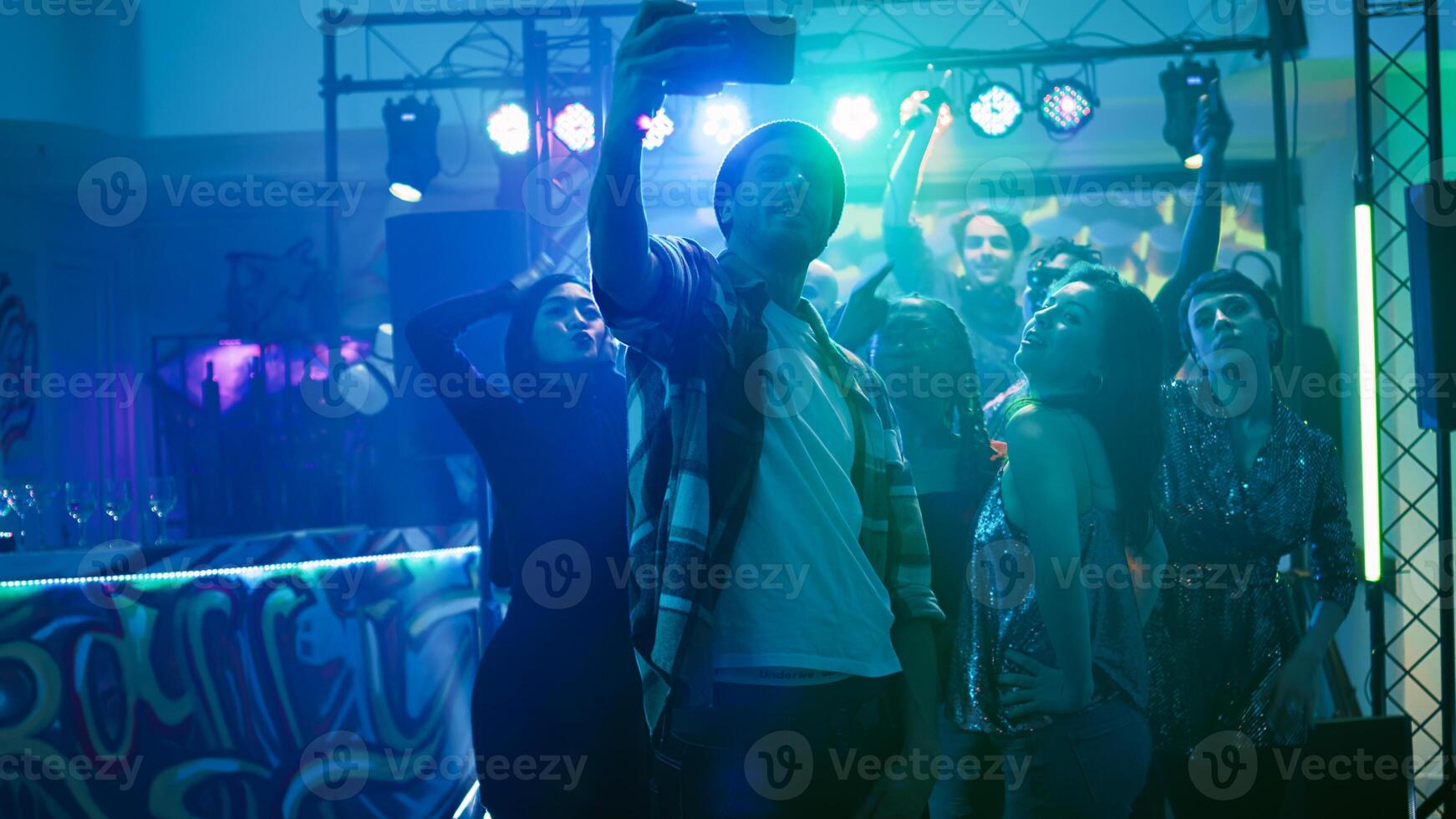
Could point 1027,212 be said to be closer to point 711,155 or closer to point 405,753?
point 711,155

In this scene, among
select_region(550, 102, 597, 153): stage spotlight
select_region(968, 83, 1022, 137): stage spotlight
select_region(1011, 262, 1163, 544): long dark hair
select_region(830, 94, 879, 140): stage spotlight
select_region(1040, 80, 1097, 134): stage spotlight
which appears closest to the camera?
select_region(1011, 262, 1163, 544): long dark hair

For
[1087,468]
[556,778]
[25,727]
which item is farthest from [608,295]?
[25,727]

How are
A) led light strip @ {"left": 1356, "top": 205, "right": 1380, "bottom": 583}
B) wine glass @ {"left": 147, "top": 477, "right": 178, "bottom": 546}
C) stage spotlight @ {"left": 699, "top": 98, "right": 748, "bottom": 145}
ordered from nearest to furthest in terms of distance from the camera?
led light strip @ {"left": 1356, "top": 205, "right": 1380, "bottom": 583} < wine glass @ {"left": 147, "top": 477, "right": 178, "bottom": 546} < stage spotlight @ {"left": 699, "top": 98, "right": 748, "bottom": 145}

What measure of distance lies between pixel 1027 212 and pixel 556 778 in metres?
5.19

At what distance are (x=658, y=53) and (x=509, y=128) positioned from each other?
15.2 ft

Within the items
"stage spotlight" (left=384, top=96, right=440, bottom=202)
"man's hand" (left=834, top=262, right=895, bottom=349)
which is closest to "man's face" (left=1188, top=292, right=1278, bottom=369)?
"man's hand" (left=834, top=262, right=895, bottom=349)

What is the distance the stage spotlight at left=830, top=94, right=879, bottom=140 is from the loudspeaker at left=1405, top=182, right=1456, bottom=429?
9.54 ft

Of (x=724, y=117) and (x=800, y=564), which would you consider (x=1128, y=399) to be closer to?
(x=800, y=564)

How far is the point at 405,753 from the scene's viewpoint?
3.20 m

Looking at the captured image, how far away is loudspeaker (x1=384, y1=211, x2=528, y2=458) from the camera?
3.82 meters

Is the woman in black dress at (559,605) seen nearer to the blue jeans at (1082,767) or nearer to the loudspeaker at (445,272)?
the blue jeans at (1082,767)

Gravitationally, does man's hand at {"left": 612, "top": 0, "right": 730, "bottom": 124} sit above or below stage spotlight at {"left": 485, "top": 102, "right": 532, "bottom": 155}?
below

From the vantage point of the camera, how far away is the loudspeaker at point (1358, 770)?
2523 mm

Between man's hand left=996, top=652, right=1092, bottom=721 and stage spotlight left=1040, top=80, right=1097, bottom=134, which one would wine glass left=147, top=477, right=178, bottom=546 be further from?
stage spotlight left=1040, top=80, right=1097, bottom=134
